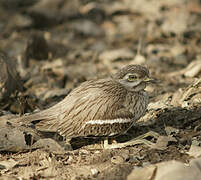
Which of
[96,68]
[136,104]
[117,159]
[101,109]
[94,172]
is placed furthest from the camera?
[96,68]

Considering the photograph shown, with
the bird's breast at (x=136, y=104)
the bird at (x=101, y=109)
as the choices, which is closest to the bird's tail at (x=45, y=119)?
the bird at (x=101, y=109)

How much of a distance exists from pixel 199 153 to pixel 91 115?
1.24 metres

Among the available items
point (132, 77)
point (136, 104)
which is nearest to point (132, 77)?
point (132, 77)

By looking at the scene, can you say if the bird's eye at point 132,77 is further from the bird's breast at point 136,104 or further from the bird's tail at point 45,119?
the bird's tail at point 45,119

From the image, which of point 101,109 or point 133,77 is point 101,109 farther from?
point 133,77

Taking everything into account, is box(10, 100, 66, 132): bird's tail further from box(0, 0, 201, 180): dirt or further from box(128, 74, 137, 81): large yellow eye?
box(128, 74, 137, 81): large yellow eye

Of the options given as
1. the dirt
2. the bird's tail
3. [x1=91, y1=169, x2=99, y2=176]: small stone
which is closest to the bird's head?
the dirt

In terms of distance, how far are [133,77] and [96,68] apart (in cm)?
338

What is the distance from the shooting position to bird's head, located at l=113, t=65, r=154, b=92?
5.10m

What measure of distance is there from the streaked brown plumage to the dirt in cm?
20

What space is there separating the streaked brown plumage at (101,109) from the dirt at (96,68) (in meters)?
0.20

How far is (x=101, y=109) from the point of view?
15.9 feet

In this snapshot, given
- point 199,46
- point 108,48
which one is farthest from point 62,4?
point 199,46

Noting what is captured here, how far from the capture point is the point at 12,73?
6.46 metres
